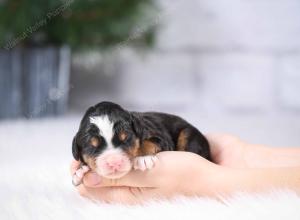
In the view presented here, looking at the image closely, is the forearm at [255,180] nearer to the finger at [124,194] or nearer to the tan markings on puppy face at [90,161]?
the finger at [124,194]

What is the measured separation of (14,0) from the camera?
2320 millimetres

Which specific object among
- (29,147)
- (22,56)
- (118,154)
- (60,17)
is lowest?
(29,147)

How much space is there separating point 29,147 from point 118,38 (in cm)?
95

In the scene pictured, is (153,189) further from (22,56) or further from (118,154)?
(22,56)

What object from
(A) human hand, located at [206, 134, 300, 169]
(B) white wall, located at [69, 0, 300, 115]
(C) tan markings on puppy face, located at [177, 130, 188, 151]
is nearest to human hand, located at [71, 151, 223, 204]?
(C) tan markings on puppy face, located at [177, 130, 188, 151]

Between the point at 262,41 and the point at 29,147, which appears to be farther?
the point at 262,41

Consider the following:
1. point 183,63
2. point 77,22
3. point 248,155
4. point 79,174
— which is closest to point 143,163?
point 79,174

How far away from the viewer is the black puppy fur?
3.37ft

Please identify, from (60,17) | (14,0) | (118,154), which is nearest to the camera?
(118,154)

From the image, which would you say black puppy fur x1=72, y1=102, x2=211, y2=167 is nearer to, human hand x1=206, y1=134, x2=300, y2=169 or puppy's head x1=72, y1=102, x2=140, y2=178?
puppy's head x1=72, y1=102, x2=140, y2=178

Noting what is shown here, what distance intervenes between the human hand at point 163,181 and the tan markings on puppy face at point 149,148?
0.03m

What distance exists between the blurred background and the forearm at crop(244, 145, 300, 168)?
1240 millimetres

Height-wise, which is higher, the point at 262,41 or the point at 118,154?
the point at 262,41

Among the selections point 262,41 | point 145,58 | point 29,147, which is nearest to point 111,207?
point 29,147
